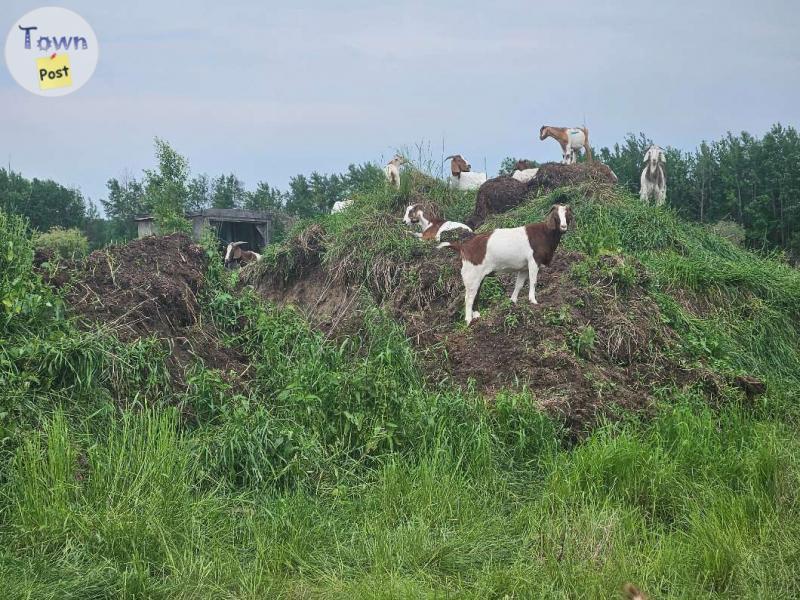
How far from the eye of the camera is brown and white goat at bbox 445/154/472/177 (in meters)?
15.9

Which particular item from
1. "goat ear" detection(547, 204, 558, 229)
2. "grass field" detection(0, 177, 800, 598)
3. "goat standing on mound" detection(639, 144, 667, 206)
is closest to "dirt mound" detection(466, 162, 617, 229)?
"goat standing on mound" detection(639, 144, 667, 206)

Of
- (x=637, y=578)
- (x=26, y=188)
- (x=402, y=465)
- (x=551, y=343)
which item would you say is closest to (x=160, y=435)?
(x=402, y=465)

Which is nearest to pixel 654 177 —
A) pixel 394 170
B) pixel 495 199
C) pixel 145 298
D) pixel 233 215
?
pixel 495 199

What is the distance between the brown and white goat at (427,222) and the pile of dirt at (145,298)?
4064mm

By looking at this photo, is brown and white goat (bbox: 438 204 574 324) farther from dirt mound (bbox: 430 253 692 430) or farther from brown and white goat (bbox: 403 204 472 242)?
brown and white goat (bbox: 403 204 472 242)

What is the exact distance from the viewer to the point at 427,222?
481 inches

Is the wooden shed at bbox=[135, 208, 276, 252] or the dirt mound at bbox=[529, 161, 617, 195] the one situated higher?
the dirt mound at bbox=[529, 161, 617, 195]

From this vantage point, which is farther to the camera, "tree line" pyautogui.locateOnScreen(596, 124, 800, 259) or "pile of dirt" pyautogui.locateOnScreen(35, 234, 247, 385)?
"tree line" pyautogui.locateOnScreen(596, 124, 800, 259)

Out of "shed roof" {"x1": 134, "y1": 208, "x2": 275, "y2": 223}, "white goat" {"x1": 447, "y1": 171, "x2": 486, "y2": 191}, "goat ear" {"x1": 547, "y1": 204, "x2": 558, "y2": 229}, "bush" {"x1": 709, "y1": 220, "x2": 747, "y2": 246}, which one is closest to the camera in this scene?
"goat ear" {"x1": 547, "y1": 204, "x2": 558, "y2": 229}

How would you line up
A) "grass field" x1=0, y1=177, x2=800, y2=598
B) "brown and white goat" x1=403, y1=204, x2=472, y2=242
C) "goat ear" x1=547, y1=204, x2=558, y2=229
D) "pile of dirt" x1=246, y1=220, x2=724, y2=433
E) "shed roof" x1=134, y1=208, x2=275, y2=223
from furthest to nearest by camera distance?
"shed roof" x1=134, y1=208, x2=275, y2=223
"brown and white goat" x1=403, y1=204, x2=472, y2=242
"goat ear" x1=547, y1=204, x2=558, y2=229
"pile of dirt" x1=246, y1=220, x2=724, y2=433
"grass field" x1=0, y1=177, x2=800, y2=598

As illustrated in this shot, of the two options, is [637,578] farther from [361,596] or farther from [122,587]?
[122,587]

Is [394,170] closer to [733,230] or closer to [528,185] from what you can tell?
[528,185]

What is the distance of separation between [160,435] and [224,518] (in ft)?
2.46

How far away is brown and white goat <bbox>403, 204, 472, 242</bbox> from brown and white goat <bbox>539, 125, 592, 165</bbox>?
159 inches
